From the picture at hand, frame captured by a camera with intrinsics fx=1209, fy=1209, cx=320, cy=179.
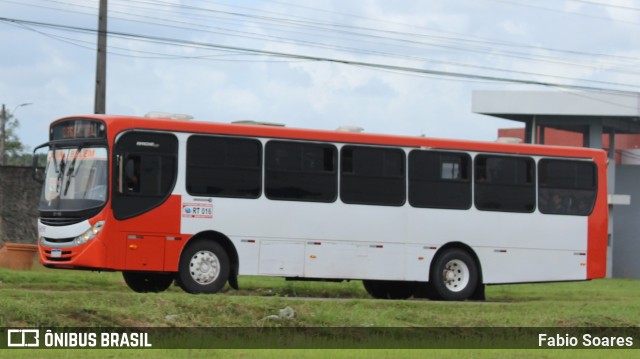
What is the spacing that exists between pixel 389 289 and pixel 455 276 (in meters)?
1.79

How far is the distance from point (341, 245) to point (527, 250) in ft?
13.6

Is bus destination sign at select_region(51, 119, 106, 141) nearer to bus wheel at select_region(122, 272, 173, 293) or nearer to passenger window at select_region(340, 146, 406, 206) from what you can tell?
bus wheel at select_region(122, 272, 173, 293)

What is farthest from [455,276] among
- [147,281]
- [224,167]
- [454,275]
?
[147,281]

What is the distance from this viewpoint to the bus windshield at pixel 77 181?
19.5m

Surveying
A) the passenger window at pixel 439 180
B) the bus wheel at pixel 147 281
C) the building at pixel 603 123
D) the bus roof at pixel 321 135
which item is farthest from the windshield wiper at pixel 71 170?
the building at pixel 603 123

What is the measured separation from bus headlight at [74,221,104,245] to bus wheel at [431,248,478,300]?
261 inches

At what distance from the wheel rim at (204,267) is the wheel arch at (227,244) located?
0.27 metres

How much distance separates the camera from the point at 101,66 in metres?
29.3

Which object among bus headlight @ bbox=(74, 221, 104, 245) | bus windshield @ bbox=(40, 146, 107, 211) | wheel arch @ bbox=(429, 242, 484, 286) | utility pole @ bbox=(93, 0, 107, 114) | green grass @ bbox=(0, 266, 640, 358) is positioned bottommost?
green grass @ bbox=(0, 266, 640, 358)

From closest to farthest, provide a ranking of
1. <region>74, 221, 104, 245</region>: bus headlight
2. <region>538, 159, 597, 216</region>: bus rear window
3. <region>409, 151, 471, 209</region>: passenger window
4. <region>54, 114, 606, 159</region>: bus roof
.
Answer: <region>74, 221, 104, 245</region>: bus headlight < <region>54, 114, 606, 159</region>: bus roof < <region>409, 151, 471, 209</region>: passenger window < <region>538, 159, 597, 216</region>: bus rear window

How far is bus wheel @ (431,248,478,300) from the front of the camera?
22672 millimetres

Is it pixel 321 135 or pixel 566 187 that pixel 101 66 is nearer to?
pixel 321 135

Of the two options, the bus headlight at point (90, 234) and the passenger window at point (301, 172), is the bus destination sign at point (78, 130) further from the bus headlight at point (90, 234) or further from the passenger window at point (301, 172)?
the passenger window at point (301, 172)

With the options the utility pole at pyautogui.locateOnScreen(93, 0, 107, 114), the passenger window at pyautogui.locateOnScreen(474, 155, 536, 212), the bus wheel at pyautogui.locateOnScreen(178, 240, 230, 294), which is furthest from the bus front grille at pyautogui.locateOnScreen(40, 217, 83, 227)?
the utility pole at pyautogui.locateOnScreen(93, 0, 107, 114)
